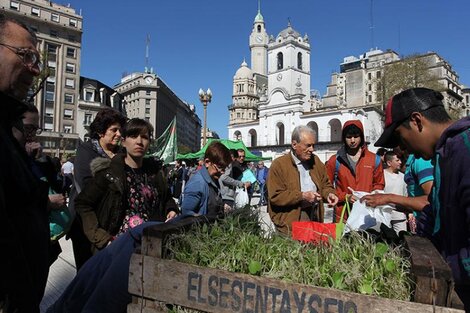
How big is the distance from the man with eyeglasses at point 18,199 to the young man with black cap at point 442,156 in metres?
1.78

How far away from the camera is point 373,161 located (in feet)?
12.9

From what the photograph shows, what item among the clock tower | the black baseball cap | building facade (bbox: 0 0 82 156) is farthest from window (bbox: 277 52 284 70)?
the black baseball cap

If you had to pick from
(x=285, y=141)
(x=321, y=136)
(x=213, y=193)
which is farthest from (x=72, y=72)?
(x=213, y=193)

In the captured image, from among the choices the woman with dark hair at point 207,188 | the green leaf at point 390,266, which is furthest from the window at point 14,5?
the green leaf at point 390,266

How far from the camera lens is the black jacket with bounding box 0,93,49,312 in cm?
130

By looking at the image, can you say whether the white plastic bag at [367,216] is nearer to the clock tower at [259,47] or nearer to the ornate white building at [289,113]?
the ornate white building at [289,113]

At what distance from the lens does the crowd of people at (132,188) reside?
4.70 feet

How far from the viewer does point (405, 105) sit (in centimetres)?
175

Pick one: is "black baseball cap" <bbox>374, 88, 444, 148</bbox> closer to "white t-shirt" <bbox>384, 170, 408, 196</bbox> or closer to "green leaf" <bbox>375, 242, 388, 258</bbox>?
"green leaf" <bbox>375, 242, 388, 258</bbox>

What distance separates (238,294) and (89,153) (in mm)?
2352

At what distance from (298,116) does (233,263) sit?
203 feet

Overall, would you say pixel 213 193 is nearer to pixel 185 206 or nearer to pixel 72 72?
pixel 185 206

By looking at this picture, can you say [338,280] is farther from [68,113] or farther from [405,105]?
[68,113]

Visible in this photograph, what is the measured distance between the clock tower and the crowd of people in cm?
11790
